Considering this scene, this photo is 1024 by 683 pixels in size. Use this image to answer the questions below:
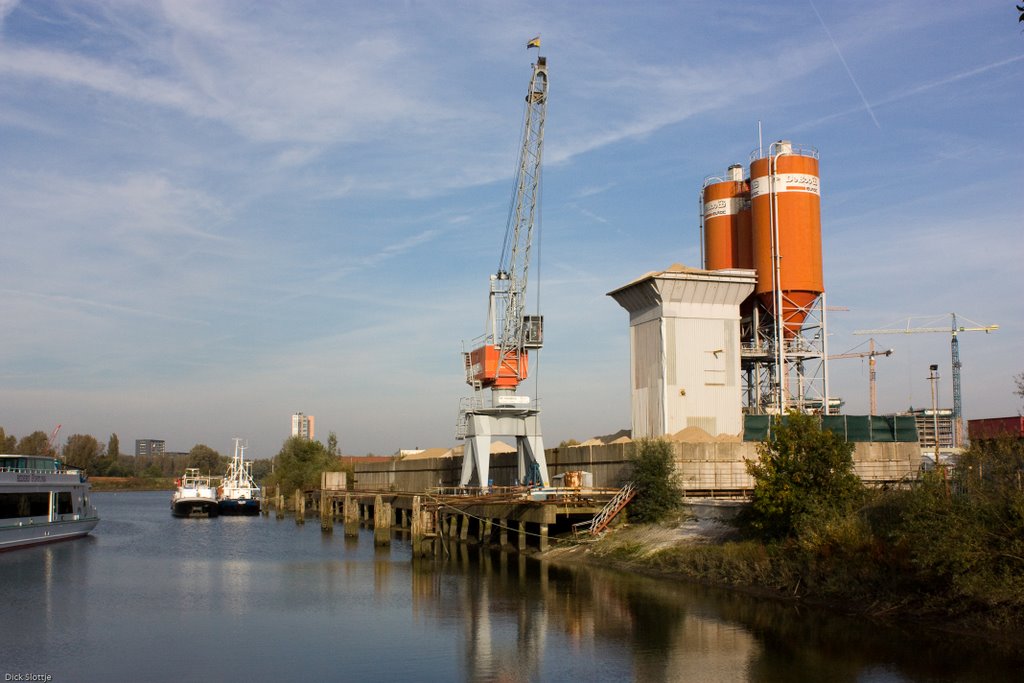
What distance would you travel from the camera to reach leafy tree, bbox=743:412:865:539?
119ft

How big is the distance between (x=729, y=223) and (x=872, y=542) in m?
43.1

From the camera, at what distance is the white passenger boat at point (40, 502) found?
55562 millimetres

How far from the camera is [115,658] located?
2686cm

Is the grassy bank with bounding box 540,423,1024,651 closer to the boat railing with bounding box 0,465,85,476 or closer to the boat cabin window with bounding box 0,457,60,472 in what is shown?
the boat railing with bounding box 0,465,85,476

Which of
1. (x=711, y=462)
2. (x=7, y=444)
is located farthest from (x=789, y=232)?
(x=7, y=444)

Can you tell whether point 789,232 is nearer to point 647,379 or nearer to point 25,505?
point 647,379

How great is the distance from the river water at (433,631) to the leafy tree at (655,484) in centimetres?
500

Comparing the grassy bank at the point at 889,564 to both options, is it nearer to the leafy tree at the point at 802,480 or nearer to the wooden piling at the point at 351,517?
the leafy tree at the point at 802,480

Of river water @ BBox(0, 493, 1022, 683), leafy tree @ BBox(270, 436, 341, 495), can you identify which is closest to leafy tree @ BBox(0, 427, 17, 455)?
leafy tree @ BBox(270, 436, 341, 495)

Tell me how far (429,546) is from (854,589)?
2698cm

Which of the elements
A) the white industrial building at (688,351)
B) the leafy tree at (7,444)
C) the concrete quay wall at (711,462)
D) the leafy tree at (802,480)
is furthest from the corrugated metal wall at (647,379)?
the leafy tree at (7,444)

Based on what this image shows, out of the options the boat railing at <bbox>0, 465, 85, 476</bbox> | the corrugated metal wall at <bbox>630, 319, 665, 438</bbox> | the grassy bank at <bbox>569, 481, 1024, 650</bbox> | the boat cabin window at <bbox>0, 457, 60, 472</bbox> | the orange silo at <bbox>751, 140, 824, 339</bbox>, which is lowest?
the grassy bank at <bbox>569, 481, 1024, 650</bbox>

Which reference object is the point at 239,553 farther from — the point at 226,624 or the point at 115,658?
the point at 115,658

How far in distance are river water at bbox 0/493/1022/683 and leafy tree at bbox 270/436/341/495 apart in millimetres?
69930
